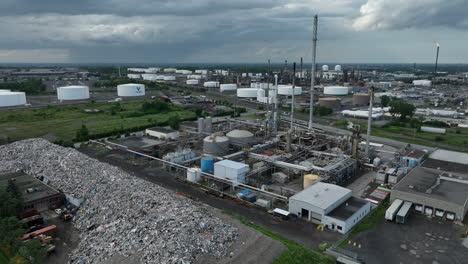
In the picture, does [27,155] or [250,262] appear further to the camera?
[27,155]

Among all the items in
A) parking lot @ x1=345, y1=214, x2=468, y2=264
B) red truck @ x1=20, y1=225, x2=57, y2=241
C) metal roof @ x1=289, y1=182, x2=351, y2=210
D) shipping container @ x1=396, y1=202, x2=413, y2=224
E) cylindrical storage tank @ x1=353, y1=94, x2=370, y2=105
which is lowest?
parking lot @ x1=345, y1=214, x2=468, y2=264

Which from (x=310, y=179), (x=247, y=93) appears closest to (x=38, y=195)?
(x=310, y=179)

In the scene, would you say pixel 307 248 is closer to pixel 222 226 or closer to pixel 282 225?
pixel 282 225

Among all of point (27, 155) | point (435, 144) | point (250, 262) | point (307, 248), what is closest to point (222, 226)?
point (250, 262)

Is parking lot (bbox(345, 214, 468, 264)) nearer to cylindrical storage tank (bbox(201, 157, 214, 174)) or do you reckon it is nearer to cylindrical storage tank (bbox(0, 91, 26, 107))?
cylindrical storage tank (bbox(201, 157, 214, 174))

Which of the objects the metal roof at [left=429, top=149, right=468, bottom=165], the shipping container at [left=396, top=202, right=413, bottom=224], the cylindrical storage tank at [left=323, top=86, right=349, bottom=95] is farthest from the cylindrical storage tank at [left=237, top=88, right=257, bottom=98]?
the shipping container at [left=396, top=202, right=413, bottom=224]

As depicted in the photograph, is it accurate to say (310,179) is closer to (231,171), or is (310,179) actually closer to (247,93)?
(231,171)

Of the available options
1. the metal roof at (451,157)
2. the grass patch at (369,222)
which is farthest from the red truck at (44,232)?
the metal roof at (451,157)
